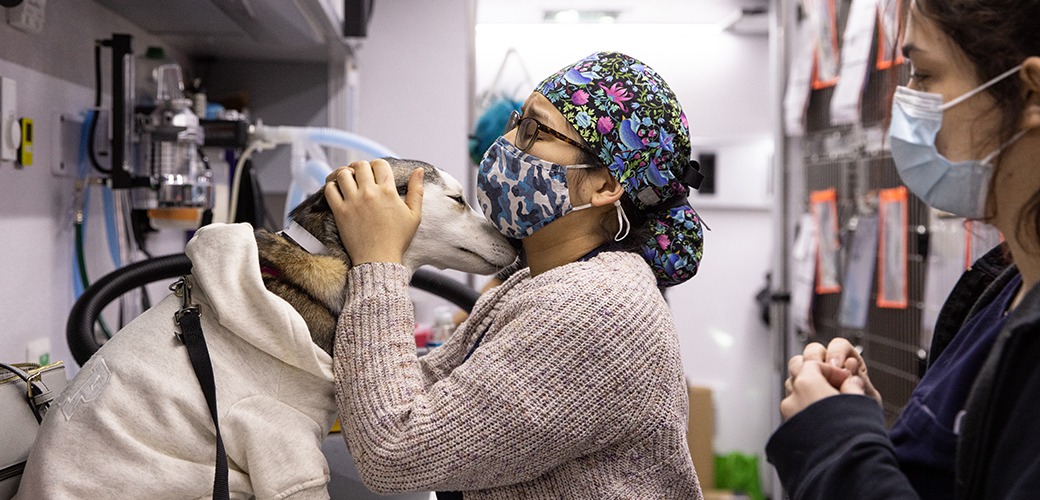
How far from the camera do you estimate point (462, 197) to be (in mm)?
1226

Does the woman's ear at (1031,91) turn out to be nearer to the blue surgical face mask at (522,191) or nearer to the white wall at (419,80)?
the blue surgical face mask at (522,191)

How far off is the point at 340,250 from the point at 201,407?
11.8 inches

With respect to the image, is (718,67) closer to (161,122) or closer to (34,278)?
(161,122)

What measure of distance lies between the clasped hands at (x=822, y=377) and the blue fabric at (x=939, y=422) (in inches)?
2.3

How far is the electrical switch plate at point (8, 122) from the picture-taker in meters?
1.25

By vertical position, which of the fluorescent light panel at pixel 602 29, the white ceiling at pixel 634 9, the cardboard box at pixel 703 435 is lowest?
the cardboard box at pixel 703 435

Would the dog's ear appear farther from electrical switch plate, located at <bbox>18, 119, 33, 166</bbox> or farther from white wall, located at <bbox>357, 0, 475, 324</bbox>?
white wall, located at <bbox>357, 0, 475, 324</bbox>

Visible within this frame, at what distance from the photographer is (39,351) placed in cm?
142

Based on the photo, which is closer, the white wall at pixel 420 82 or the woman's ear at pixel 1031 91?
the woman's ear at pixel 1031 91

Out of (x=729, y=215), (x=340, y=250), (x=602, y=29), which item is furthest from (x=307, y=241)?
(x=729, y=215)

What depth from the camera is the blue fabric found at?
0.68 meters

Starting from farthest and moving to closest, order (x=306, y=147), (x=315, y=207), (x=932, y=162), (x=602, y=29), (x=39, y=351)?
(x=602, y=29) < (x=306, y=147) < (x=39, y=351) < (x=315, y=207) < (x=932, y=162)

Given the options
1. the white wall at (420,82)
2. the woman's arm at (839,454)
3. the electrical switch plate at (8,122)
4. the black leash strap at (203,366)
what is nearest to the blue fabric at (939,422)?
the woman's arm at (839,454)

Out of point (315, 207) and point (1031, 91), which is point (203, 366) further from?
point (1031, 91)
